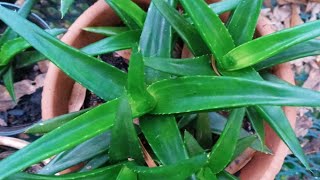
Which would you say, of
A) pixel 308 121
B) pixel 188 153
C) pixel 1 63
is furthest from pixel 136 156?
pixel 308 121

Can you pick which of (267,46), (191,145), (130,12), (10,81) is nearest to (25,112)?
→ (10,81)

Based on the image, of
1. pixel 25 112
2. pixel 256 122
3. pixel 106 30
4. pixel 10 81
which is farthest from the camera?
pixel 25 112

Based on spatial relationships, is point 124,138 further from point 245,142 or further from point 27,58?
point 27,58

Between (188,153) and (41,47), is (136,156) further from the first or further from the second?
(41,47)

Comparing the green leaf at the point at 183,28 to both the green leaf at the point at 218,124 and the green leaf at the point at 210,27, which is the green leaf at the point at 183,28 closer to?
the green leaf at the point at 210,27

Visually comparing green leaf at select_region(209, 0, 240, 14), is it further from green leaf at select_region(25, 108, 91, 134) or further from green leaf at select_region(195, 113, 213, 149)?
green leaf at select_region(25, 108, 91, 134)

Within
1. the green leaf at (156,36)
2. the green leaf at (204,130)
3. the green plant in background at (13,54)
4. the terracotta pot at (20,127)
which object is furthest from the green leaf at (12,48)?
the green leaf at (204,130)

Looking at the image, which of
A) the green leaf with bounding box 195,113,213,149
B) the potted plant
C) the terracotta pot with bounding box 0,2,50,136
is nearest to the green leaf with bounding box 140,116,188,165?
the green leaf with bounding box 195,113,213,149
